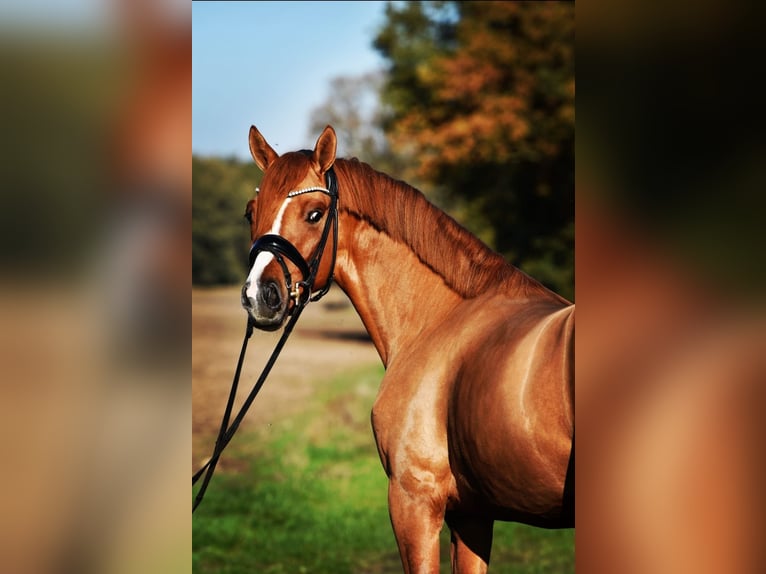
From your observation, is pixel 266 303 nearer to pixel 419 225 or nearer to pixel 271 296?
pixel 271 296

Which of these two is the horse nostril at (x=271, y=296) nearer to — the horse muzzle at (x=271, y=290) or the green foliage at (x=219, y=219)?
the horse muzzle at (x=271, y=290)

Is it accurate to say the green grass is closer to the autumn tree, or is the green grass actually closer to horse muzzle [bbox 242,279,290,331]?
the autumn tree

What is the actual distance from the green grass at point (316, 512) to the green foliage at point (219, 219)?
9.99 ft

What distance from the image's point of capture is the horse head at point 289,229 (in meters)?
2.87

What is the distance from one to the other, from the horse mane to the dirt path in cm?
639

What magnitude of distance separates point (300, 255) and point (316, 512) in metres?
4.82

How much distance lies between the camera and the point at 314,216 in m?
3.03

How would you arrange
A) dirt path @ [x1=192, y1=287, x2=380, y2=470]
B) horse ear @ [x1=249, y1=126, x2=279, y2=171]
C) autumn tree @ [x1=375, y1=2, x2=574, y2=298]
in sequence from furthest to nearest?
dirt path @ [x1=192, y1=287, x2=380, y2=470] → autumn tree @ [x1=375, y1=2, x2=574, y2=298] → horse ear @ [x1=249, y1=126, x2=279, y2=171]

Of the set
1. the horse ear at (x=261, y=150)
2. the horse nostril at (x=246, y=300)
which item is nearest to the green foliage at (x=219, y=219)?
the horse ear at (x=261, y=150)

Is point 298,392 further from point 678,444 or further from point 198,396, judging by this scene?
point 678,444

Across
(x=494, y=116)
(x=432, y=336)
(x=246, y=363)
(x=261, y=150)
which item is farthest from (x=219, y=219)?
(x=432, y=336)

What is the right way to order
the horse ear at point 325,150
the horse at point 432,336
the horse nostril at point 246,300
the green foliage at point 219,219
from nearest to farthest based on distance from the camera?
1. the horse at point 432,336
2. the horse nostril at point 246,300
3. the horse ear at point 325,150
4. the green foliage at point 219,219

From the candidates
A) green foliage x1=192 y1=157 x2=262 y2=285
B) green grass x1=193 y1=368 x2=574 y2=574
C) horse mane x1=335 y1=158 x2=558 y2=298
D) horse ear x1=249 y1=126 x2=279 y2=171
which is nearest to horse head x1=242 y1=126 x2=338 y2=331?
horse ear x1=249 y1=126 x2=279 y2=171

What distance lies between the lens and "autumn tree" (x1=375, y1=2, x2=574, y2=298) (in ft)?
31.7
